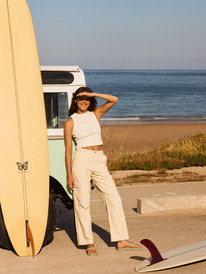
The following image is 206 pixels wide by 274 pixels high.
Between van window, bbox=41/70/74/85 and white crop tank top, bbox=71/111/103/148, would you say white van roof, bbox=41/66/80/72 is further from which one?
white crop tank top, bbox=71/111/103/148

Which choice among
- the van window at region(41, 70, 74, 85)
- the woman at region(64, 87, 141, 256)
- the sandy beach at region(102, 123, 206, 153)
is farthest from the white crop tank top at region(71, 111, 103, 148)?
the sandy beach at region(102, 123, 206, 153)

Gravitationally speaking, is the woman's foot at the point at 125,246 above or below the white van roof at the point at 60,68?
below

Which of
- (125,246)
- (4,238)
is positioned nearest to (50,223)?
(4,238)

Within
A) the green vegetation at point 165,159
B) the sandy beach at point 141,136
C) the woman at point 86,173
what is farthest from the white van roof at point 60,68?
the sandy beach at point 141,136

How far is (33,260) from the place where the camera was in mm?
5656

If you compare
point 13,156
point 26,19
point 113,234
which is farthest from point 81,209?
point 26,19

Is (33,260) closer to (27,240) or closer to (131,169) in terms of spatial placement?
(27,240)

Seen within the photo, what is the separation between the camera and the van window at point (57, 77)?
669 cm

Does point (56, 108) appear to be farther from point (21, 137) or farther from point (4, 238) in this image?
point (4, 238)

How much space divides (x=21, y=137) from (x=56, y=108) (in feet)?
3.37

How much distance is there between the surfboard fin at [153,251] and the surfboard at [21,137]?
127 centimetres

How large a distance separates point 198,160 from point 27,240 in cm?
719

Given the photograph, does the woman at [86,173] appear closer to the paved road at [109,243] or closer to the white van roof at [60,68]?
the paved road at [109,243]

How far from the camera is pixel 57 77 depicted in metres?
6.70
